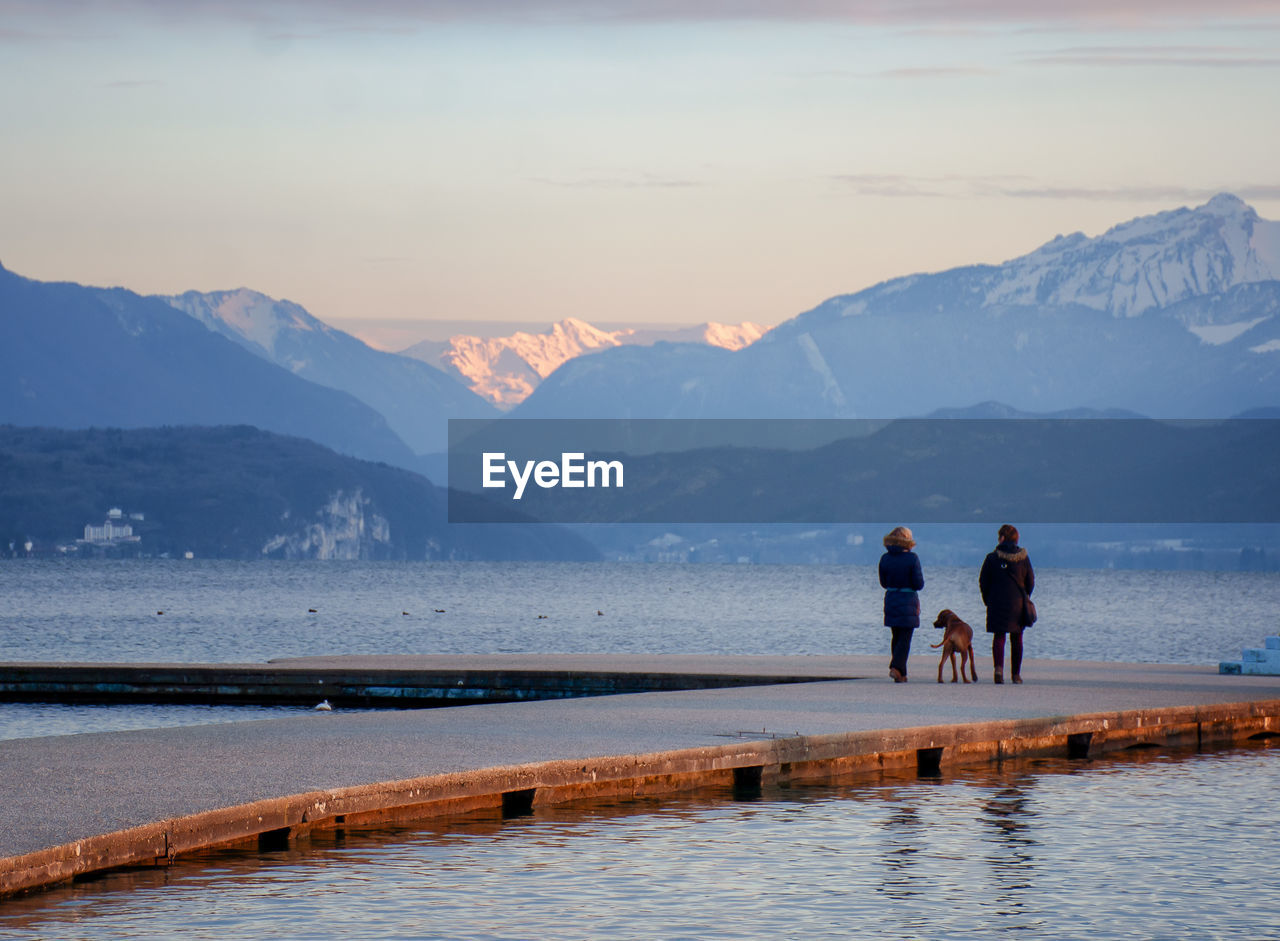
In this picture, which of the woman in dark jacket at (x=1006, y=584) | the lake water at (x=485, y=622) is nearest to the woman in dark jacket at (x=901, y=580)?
the woman in dark jacket at (x=1006, y=584)

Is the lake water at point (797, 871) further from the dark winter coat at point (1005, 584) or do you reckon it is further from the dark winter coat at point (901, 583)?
the dark winter coat at point (901, 583)

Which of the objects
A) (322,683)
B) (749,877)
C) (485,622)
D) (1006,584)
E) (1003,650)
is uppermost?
(485,622)

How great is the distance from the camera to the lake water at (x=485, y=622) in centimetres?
6146

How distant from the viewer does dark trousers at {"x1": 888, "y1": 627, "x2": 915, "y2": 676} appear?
2454 cm

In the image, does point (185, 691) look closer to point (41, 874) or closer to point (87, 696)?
point (87, 696)

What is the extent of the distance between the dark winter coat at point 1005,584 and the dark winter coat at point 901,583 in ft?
2.91

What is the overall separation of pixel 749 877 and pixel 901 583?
10.7m

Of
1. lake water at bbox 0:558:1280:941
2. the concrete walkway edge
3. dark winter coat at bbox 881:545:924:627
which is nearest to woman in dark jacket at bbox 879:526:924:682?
dark winter coat at bbox 881:545:924:627

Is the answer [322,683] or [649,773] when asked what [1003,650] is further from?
[322,683]

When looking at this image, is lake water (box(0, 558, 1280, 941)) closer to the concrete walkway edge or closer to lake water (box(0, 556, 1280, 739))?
the concrete walkway edge

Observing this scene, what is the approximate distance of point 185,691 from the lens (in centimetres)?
2986

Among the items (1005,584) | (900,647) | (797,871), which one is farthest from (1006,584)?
(797,871)

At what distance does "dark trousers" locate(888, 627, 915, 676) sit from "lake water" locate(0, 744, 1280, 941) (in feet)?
22.7

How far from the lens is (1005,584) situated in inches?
941
